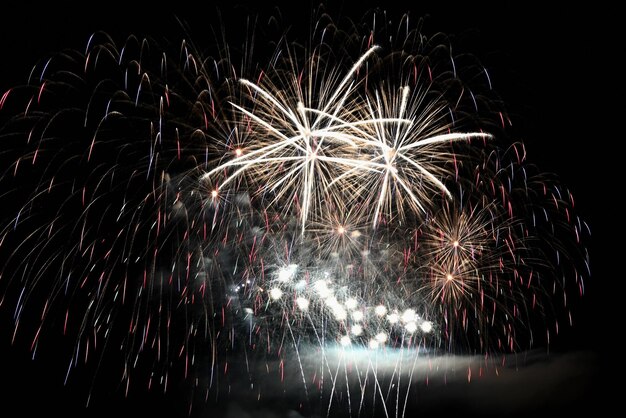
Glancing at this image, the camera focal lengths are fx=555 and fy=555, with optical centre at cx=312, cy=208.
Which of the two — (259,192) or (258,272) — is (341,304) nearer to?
(258,272)

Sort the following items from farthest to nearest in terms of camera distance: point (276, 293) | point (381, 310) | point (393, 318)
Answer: point (393, 318)
point (381, 310)
point (276, 293)

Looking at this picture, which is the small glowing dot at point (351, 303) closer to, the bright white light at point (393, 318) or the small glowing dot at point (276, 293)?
the bright white light at point (393, 318)

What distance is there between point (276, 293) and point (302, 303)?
2.66 feet

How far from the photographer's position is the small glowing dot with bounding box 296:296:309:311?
16031 mm

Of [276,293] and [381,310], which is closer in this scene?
[276,293]

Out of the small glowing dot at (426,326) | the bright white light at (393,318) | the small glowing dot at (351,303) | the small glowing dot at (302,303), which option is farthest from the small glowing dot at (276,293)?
the small glowing dot at (426,326)

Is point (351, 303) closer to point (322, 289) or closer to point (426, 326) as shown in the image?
point (322, 289)

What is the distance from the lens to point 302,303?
1609 centimetres

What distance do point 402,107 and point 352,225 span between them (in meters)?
3.74

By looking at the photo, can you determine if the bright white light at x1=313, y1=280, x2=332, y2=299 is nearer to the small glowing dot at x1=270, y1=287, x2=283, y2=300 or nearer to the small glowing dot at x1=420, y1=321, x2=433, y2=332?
the small glowing dot at x1=270, y1=287, x2=283, y2=300

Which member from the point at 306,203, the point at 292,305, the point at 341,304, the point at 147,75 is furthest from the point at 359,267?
the point at 147,75

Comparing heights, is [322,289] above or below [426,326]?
above

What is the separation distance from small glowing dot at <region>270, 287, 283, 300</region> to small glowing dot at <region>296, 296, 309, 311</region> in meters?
0.54

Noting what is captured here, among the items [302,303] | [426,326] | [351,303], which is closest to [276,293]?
[302,303]
